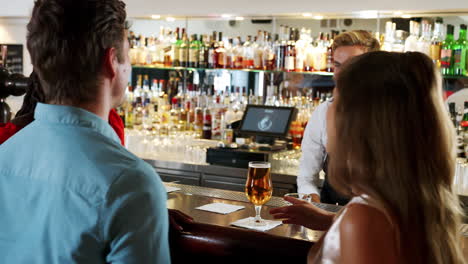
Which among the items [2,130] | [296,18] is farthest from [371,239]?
[296,18]

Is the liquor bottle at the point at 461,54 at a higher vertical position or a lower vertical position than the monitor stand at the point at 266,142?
higher

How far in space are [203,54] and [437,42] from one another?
191 cm

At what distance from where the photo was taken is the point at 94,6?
3.64ft

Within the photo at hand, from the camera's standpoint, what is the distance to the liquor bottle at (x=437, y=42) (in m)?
4.17

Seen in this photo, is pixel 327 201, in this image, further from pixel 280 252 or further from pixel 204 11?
pixel 204 11

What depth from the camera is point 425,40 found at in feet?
13.8

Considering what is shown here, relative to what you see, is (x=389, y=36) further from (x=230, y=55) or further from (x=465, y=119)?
(x=230, y=55)

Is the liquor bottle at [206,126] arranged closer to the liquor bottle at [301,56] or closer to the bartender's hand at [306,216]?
the liquor bottle at [301,56]

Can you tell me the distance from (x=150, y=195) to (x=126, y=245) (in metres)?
0.10

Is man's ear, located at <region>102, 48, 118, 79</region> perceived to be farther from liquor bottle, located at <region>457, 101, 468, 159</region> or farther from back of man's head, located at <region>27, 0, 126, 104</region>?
liquor bottle, located at <region>457, 101, 468, 159</region>

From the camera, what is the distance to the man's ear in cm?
113

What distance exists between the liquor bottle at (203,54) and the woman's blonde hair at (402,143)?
12.9 ft

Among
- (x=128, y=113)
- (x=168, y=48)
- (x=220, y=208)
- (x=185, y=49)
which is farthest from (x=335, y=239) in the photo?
(x=128, y=113)

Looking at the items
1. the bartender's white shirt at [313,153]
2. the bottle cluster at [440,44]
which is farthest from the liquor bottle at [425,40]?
the bartender's white shirt at [313,153]
